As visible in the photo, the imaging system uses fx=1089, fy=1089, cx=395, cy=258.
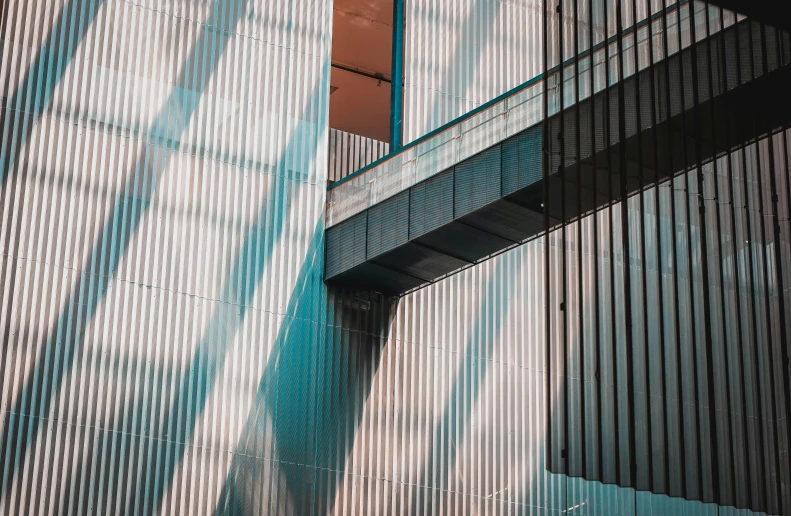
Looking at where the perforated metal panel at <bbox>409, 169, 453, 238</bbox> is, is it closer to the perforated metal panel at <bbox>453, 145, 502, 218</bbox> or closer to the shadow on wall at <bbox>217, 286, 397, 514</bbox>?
the perforated metal panel at <bbox>453, 145, 502, 218</bbox>

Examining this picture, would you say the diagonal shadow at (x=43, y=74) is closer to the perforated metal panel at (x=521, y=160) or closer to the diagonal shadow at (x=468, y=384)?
the perforated metal panel at (x=521, y=160)

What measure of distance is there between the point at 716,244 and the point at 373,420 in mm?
15040

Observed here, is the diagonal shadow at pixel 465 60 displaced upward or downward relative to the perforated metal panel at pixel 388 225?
upward

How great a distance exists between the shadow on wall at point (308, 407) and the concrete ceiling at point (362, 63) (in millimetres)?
15116

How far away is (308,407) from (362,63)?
21362mm

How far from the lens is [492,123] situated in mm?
Result: 28375

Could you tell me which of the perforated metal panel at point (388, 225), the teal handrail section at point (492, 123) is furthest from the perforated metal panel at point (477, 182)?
the perforated metal panel at point (388, 225)

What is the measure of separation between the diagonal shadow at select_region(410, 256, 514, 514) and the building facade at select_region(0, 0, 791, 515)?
0.07m

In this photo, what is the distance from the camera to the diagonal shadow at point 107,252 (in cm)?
2638

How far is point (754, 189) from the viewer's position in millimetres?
18500

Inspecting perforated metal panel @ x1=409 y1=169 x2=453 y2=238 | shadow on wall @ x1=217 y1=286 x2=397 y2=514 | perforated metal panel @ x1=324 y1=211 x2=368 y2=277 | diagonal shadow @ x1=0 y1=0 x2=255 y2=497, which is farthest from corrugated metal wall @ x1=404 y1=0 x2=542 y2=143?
shadow on wall @ x1=217 y1=286 x2=397 y2=514

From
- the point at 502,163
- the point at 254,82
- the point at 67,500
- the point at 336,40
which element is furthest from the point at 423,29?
the point at 67,500

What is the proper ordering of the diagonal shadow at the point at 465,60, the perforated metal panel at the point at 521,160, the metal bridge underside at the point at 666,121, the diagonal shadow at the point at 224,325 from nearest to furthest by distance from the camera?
the metal bridge underside at the point at 666,121
the perforated metal panel at the point at 521,160
the diagonal shadow at the point at 224,325
the diagonal shadow at the point at 465,60

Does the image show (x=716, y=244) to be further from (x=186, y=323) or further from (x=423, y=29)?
(x=423, y=29)
